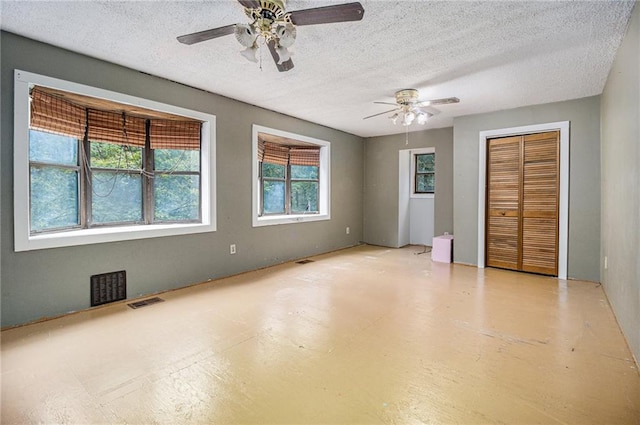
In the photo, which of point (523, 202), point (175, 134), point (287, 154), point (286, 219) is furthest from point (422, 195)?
point (175, 134)

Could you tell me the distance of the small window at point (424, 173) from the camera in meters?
6.84

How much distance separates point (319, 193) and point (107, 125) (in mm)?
3621

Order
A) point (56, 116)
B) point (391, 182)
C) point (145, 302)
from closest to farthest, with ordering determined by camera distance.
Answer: point (56, 116)
point (145, 302)
point (391, 182)

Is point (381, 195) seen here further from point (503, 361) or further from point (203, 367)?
point (203, 367)

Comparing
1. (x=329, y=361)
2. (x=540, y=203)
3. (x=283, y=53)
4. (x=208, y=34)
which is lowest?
(x=329, y=361)

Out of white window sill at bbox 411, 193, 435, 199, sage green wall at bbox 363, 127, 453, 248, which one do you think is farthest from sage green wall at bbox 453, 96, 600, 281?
white window sill at bbox 411, 193, 435, 199

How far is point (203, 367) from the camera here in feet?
6.64

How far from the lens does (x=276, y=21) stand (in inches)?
78.4

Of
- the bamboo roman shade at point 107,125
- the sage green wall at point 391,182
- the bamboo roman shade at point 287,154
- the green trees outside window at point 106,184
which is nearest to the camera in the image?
the bamboo roman shade at point 107,125

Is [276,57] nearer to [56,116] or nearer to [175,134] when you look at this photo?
[175,134]

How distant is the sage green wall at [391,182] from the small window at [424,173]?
0.72 m

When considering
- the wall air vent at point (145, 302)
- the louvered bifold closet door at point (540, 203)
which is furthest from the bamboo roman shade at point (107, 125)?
the louvered bifold closet door at point (540, 203)

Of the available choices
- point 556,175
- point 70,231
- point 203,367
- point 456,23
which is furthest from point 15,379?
point 556,175

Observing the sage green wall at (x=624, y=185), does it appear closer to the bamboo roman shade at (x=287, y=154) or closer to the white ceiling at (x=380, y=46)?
the white ceiling at (x=380, y=46)
